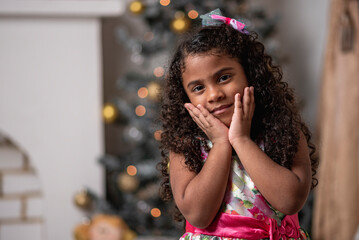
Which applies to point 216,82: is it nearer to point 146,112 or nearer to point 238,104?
point 238,104

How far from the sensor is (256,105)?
0.91 meters

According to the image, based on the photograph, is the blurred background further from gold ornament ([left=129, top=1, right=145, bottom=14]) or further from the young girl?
the young girl

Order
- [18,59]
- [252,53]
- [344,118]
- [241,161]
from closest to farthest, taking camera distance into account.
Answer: [241,161] → [252,53] → [344,118] → [18,59]

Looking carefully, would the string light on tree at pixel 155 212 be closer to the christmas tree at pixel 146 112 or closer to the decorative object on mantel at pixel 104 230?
the christmas tree at pixel 146 112

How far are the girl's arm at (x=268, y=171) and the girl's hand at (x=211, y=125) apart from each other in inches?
0.6

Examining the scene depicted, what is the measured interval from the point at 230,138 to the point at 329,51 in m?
1.68

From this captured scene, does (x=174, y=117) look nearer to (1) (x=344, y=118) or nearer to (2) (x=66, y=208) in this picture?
(1) (x=344, y=118)

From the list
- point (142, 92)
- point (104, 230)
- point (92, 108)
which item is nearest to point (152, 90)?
point (142, 92)

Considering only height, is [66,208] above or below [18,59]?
below

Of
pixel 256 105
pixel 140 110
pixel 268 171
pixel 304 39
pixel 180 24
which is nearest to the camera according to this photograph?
pixel 268 171

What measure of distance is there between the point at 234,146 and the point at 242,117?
58mm

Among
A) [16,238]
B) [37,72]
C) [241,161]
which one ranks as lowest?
[16,238]

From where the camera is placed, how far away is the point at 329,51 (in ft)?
7.54

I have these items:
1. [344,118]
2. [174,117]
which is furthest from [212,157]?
[344,118]
